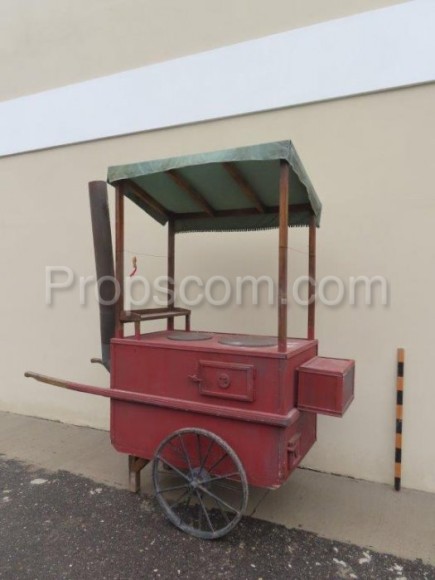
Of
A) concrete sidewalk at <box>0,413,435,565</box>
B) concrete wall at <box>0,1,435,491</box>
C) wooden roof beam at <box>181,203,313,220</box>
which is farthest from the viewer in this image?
wooden roof beam at <box>181,203,313,220</box>

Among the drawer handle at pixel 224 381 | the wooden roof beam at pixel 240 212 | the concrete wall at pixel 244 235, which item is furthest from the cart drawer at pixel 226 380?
the wooden roof beam at pixel 240 212

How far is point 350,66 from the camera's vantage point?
338 centimetres

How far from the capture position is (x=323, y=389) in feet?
8.16

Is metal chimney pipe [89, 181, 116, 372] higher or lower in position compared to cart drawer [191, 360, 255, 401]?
higher

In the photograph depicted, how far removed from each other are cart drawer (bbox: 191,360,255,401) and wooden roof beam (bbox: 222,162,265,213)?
1255 millimetres

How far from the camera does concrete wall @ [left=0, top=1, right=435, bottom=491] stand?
3277mm

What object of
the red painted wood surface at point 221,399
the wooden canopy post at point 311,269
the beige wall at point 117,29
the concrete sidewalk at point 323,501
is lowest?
the concrete sidewalk at point 323,501

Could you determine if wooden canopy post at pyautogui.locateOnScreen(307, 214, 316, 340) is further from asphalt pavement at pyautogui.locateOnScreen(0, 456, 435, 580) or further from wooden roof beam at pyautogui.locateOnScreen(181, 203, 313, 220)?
asphalt pavement at pyautogui.locateOnScreen(0, 456, 435, 580)

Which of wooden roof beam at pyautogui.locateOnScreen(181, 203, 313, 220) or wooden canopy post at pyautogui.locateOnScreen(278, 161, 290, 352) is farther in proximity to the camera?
wooden roof beam at pyautogui.locateOnScreen(181, 203, 313, 220)

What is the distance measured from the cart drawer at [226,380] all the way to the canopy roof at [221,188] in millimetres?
1229

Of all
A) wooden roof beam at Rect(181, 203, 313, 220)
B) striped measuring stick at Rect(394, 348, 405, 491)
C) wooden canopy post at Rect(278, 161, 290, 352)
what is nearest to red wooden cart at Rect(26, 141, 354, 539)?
wooden canopy post at Rect(278, 161, 290, 352)

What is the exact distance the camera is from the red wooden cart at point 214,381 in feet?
7.86

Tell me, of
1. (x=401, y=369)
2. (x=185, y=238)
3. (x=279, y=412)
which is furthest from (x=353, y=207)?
(x=279, y=412)

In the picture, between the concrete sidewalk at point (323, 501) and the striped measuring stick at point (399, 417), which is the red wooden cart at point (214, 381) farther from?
the striped measuring stick at point (399, 417)
